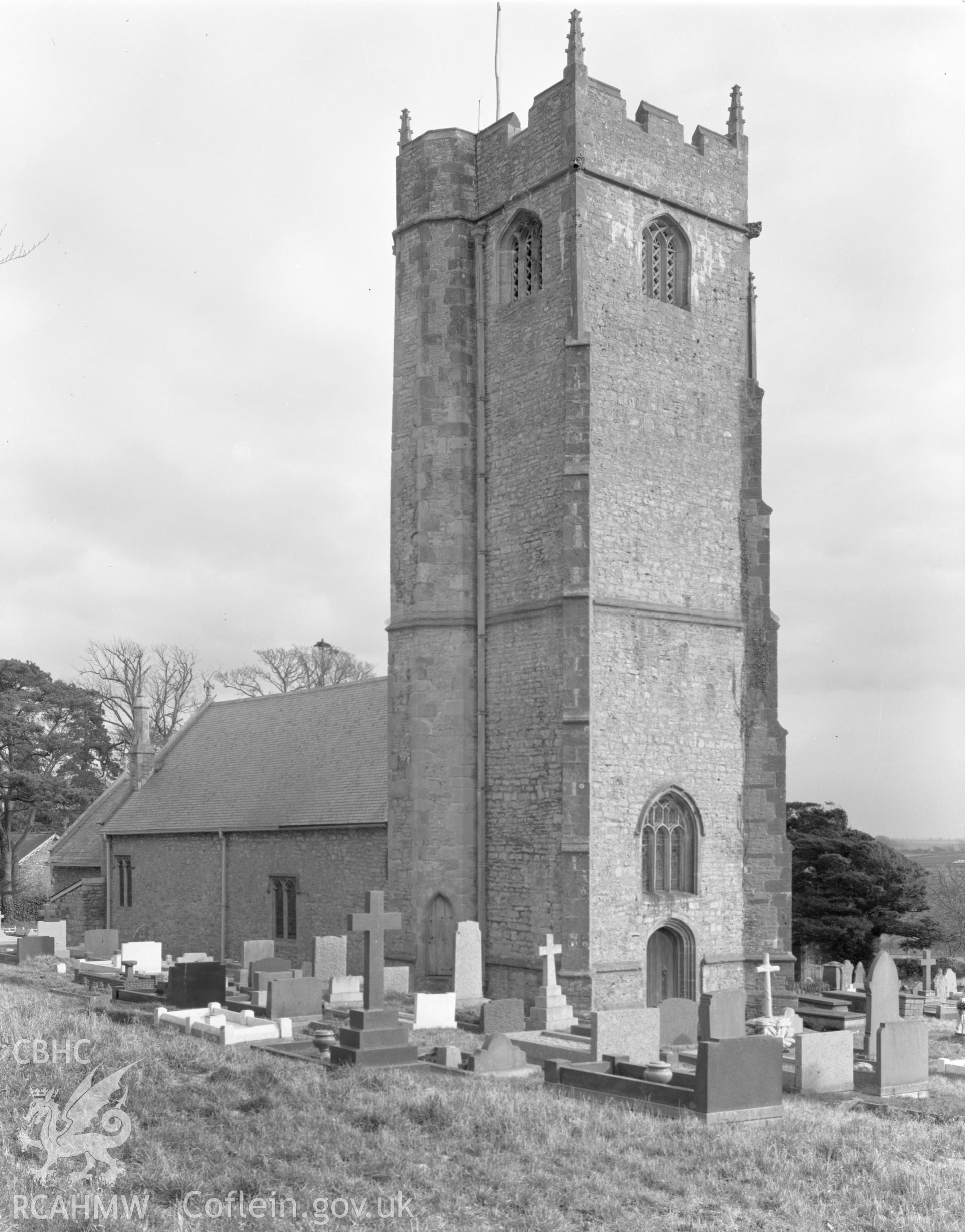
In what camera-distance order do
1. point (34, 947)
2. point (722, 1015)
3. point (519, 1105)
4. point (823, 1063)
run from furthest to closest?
1. point (34, 947)
2. point (722, 1015)
3. point (823, 1063)
4. point (519, 1105)

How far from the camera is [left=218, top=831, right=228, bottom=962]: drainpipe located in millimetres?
31641

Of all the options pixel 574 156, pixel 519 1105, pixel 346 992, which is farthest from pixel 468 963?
pixel 574 156

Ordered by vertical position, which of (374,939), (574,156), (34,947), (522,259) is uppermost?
→ (574,156)

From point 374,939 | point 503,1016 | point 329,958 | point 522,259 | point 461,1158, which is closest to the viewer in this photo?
point 461,1158

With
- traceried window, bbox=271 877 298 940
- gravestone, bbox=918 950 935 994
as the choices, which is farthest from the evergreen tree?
traceried window, bbox=271 877 298 940

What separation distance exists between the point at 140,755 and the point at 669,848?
769 inches

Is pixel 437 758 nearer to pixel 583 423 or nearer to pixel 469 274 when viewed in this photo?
pixel 583 423

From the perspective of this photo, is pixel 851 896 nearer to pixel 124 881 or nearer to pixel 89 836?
pixel 124 881

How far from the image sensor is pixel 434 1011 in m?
20.0

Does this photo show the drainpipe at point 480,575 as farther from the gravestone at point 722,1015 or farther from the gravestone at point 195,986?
the gravestone at point 722,1015

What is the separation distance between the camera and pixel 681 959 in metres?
23.4

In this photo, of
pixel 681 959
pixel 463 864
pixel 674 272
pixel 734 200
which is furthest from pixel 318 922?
pixel 734 200

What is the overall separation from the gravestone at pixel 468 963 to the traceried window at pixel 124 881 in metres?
16.2

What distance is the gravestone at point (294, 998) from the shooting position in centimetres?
2069
